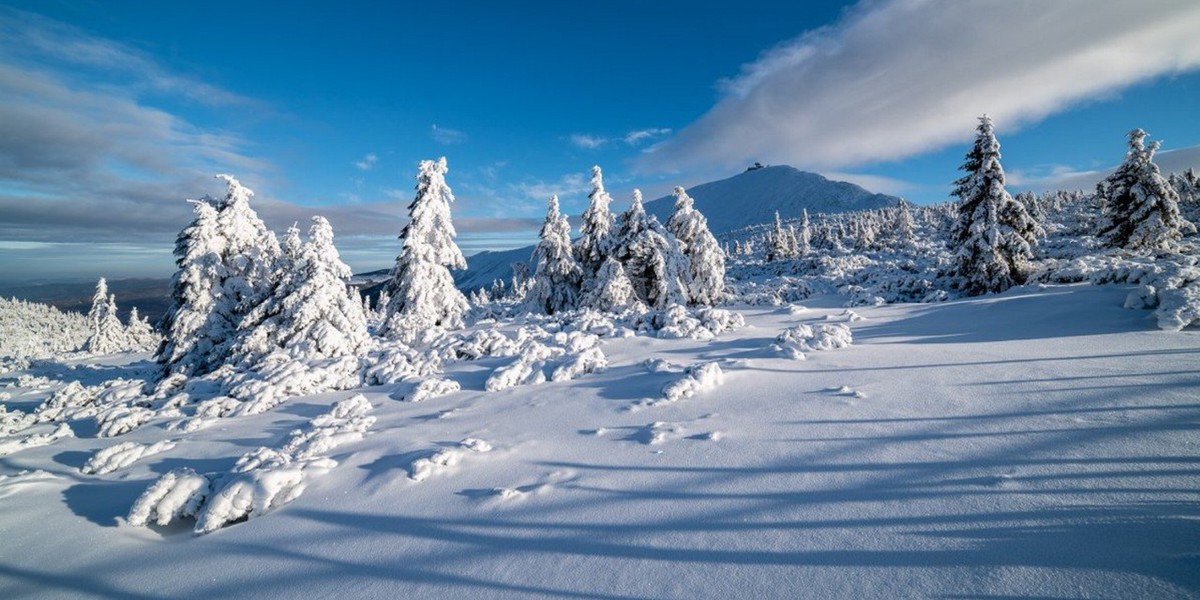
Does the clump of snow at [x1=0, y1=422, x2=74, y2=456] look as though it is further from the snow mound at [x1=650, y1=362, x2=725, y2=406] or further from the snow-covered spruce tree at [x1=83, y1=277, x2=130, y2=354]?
the snow-covered spruce tree at [x1=83, y1=277, x2=130, y2=354]

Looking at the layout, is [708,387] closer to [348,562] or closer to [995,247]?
[348,562]

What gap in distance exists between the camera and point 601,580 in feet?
10.8

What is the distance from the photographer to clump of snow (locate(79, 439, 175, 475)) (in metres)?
6.37

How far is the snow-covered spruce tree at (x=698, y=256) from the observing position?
23797 millimetres

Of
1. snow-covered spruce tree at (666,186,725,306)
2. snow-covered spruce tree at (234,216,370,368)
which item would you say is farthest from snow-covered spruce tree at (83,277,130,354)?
snow-covered spruce tree at (666,186,725,306)

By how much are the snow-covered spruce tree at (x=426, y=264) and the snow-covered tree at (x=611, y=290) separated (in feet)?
21.6

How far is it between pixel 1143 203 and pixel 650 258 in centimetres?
3117

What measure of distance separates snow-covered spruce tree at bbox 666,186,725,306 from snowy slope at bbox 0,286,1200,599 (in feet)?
54.1

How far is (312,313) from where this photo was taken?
13398 millimetres

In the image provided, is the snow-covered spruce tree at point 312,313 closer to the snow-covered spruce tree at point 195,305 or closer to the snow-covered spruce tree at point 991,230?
the snow-covered spruce tree at point 195,305

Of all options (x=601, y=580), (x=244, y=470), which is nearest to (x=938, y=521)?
(x=601, y=580)

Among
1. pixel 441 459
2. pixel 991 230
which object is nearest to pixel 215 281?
pixel 441 459

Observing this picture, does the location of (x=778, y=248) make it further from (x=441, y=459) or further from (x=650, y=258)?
(x=441, y=459)

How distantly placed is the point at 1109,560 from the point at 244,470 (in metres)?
8.29
